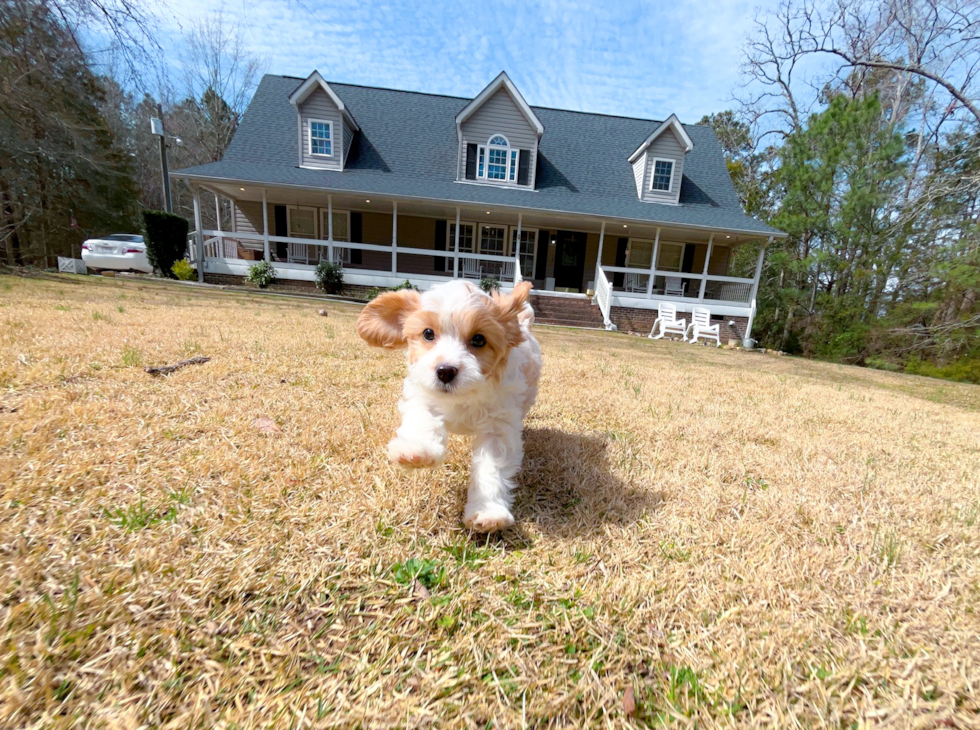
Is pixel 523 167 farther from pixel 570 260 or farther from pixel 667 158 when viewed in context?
pixel 667 158

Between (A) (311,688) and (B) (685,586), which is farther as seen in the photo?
(B) (685,586)

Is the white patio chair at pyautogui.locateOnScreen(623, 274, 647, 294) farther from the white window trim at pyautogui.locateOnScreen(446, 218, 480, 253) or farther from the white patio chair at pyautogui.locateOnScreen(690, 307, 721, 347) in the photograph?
the white window trim at pyautogui.locateOnScreen(446, 218, 480, 253)

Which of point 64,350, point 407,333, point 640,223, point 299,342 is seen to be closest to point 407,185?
point 640,223

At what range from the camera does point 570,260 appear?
21.8 meters

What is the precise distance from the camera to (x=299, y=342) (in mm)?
5668

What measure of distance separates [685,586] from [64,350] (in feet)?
17.0

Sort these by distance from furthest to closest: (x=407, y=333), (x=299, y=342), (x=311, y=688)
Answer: (x=299, y=342)
(x=407, y=333)
(x=311, y=688)

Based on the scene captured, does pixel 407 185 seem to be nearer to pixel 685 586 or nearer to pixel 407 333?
pixel 407 333

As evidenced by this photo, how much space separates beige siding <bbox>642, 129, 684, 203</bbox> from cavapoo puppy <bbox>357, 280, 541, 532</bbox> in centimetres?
2048

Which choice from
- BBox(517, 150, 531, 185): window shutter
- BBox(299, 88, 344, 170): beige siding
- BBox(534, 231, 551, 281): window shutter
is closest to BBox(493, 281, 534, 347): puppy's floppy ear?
BBox(517, 150, 531, 185): window shutter

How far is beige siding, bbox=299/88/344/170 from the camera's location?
18.4 metres

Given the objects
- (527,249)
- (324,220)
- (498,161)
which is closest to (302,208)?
(324,220)

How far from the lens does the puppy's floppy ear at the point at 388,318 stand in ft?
7.61

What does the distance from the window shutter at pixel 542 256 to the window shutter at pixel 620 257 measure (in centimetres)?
356
